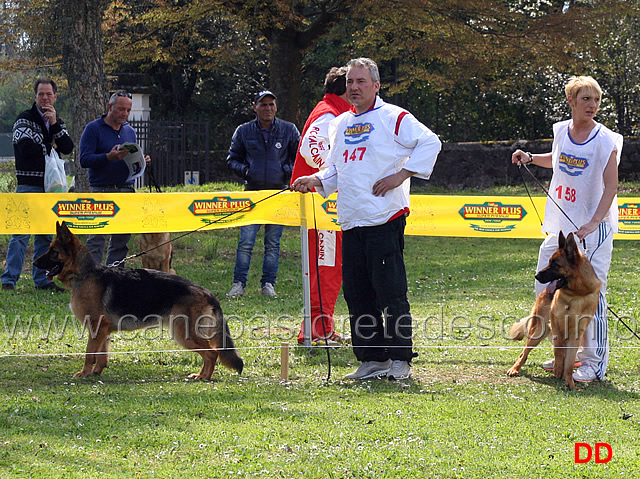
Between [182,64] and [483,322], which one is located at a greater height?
[182,64]

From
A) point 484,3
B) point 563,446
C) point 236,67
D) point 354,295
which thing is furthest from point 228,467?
point 236,67

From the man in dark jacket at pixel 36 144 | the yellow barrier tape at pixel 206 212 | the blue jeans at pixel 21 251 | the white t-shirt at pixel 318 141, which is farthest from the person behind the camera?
the blue jeans at pixel 21 251

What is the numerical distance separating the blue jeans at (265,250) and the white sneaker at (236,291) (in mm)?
66

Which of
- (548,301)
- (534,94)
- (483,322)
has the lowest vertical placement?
(483,322)

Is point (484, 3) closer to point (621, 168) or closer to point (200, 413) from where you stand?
point (621, 168)

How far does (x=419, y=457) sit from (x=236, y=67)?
24140 mm

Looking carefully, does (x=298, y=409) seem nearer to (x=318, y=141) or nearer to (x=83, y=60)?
(x=318, y=141)

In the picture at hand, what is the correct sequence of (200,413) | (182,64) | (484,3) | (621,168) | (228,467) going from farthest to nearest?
(182,64), (621,168), (484,3), (200,413), (228,467)

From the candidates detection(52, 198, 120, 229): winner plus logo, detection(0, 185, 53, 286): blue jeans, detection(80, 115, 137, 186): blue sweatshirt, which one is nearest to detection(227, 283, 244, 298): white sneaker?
detection(80, 115, 137, 186): blue sweatshirt

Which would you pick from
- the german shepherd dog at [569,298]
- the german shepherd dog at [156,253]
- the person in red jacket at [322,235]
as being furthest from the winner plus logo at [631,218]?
the german shepherd dog at [156,253]

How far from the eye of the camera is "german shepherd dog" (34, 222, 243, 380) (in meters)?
6.01

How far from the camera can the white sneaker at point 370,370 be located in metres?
6.05

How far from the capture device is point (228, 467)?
4.01 m

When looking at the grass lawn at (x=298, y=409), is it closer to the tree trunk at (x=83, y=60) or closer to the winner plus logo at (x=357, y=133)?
the winner plus logo at (x=357, y=133)
